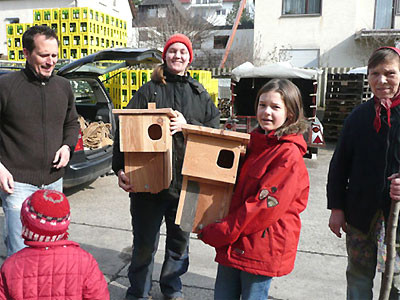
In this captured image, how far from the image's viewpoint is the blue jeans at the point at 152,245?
8.95 ft

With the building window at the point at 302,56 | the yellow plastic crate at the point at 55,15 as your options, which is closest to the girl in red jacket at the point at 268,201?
the yellow plastic crate at the point at 55,15

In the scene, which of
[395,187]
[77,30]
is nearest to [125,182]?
[395,187]

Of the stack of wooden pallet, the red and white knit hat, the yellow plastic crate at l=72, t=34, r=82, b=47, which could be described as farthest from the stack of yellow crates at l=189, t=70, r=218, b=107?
the red and white knit hat

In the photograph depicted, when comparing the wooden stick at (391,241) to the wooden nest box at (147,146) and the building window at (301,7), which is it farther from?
the building window at (301,7)

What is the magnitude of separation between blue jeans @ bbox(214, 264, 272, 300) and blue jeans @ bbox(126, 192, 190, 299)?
77 cm

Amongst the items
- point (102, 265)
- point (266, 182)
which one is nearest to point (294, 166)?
point (266, 182)

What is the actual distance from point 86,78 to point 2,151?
3741 mm

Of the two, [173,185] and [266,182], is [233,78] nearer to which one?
[173,185]

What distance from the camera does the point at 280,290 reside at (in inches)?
126

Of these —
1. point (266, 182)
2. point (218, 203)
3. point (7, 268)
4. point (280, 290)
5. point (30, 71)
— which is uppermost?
point (30, 71)

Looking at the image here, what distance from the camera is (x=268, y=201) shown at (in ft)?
6.08

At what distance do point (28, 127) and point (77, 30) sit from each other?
34.6ft

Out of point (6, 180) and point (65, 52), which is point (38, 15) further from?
point (6, 180)

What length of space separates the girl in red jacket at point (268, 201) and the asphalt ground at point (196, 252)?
4.24ft
